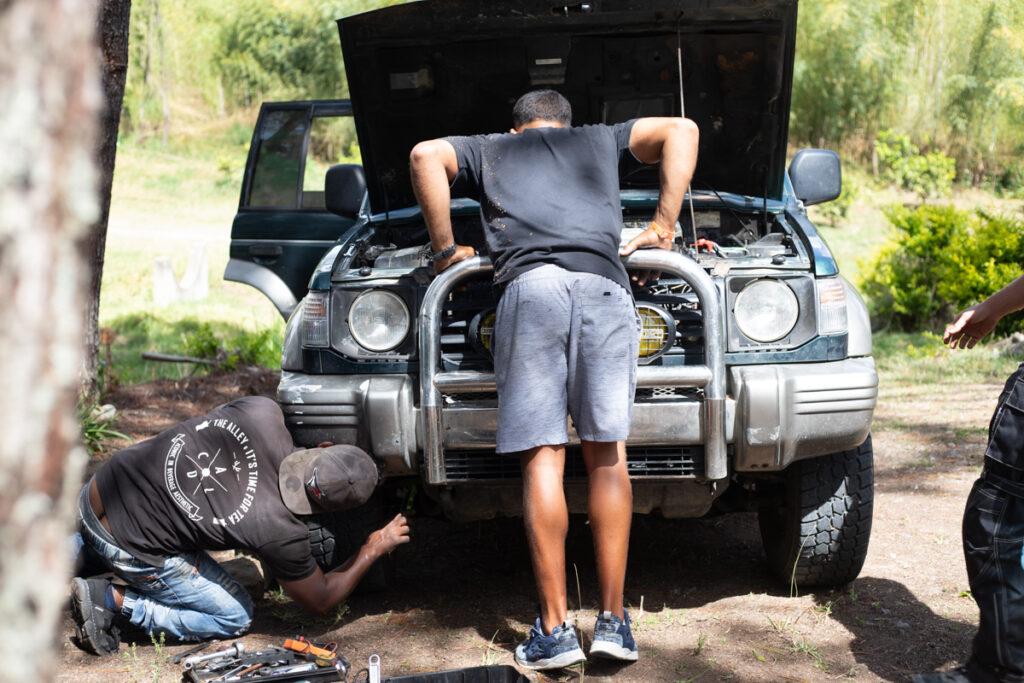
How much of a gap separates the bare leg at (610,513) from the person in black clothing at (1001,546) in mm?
1018

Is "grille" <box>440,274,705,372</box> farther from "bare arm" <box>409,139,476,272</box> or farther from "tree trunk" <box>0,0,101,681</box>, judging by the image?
"tree trunk" <box>0,0,101,681</box>

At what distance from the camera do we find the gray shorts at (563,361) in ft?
10.3

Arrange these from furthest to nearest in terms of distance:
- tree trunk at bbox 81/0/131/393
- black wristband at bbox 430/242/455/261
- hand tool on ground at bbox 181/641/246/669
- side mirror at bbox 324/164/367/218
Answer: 1. tree trunk at bbox 81/0/131/393
2. side mirror at bbox 324/164/367/218
3. black wristband at bbox 430/242/455/261
4. hand tool on ground at bbox 181/641/246/669

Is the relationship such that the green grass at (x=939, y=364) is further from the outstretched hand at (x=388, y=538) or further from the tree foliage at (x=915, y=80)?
the outstretched hand at (x=388, y=538)

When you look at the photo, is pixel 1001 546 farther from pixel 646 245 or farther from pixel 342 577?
pixel 342 577

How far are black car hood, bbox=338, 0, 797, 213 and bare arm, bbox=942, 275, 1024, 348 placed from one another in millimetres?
1527

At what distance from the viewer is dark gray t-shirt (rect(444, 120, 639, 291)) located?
128 inches

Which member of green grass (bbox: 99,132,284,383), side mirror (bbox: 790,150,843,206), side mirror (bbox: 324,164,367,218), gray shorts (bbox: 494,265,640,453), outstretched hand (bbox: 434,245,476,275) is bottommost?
green grass (bbox: 99,132,284,383)

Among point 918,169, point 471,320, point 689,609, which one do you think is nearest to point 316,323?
point 471,320

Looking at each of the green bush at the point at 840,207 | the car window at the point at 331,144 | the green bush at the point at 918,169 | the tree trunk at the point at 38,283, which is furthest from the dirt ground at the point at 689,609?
the car window at the point at 331,144

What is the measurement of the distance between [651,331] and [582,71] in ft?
5.51

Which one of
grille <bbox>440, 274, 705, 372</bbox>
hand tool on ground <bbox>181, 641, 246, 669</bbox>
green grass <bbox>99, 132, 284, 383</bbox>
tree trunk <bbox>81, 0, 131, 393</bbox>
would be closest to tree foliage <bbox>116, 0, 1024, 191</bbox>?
green grass <bbox>99, 132, 284, 383</bbox>

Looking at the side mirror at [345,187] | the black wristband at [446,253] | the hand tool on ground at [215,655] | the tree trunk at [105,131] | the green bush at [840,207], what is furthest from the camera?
the green bush at [840,207]

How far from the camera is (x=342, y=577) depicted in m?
3.65
